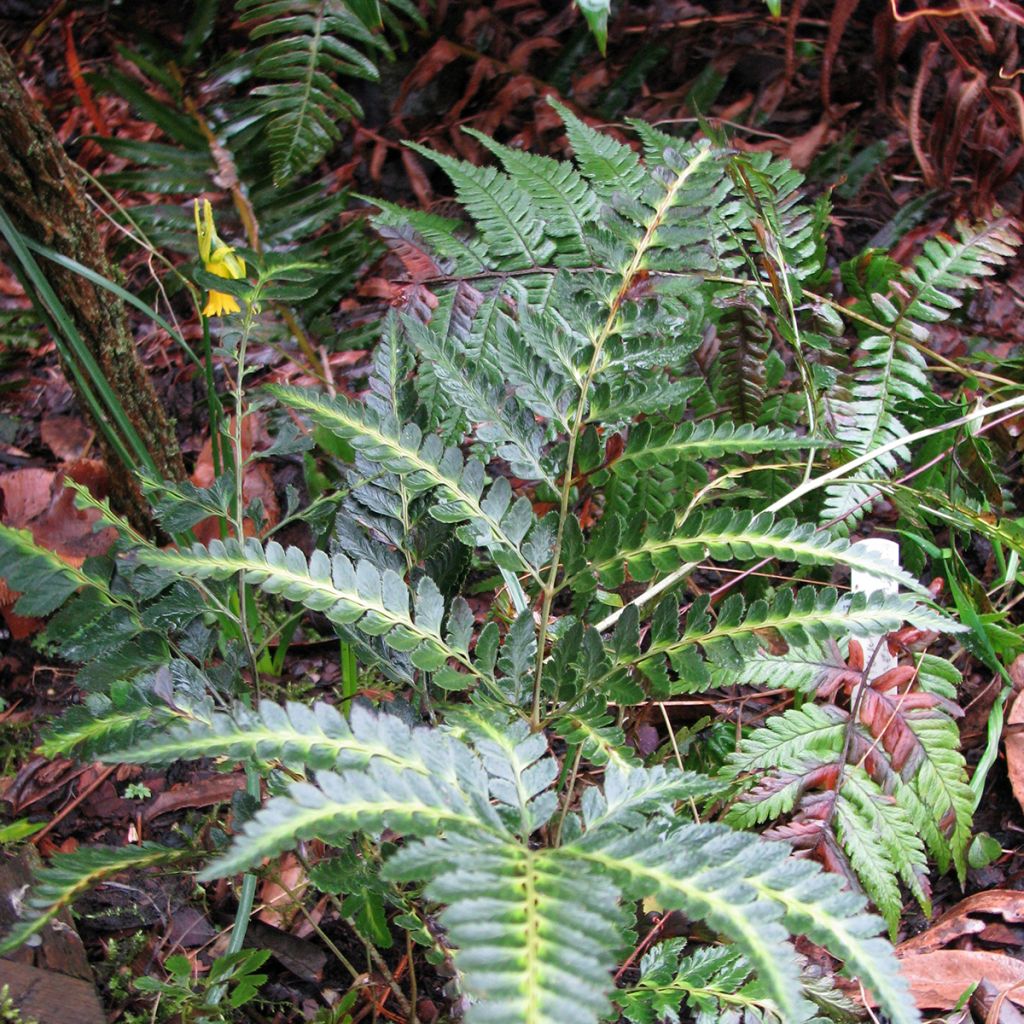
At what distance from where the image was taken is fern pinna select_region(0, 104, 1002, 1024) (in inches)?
31.8

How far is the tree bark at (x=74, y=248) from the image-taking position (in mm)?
1531

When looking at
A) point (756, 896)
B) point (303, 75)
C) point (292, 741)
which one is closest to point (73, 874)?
point (292, 741)

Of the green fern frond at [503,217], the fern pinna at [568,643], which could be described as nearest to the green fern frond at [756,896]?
the fern pinna at [568,643]

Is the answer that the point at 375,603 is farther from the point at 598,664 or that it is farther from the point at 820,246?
the point at 820,246

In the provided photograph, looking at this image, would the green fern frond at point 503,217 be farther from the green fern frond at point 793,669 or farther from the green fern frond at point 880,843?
the green fern frond at point 880,843

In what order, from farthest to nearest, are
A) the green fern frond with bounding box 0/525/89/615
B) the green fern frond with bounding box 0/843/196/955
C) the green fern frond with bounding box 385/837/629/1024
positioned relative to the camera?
the green fern frond with bounding box 0/525/89/615, the green fern frond with bounding box 0/843/196/955, the green fern frond with bounding box 385/837/629/1024

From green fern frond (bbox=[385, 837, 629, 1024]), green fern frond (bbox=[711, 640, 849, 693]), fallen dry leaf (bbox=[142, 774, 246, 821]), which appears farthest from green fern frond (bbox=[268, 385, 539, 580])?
fallen dry leaf (bbox=[142, 774, 246, 821])

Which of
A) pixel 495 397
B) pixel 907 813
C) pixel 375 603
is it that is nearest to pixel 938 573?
pixel 907 813

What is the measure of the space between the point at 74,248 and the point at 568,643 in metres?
1.16

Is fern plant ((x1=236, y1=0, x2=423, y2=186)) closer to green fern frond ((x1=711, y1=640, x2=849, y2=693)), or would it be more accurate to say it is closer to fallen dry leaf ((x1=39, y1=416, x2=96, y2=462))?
fallen dry leaf ((x1=39, y1=416, x2=96, y2=462))

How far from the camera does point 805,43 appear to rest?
9.34ft

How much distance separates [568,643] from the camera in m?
1.11

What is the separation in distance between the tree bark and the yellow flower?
0.19m

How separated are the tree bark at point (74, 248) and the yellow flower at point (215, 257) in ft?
0.64
